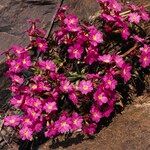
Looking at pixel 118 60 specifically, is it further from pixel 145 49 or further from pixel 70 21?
pixel 70 21

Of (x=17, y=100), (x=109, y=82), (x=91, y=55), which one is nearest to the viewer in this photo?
(x=109, y=82)

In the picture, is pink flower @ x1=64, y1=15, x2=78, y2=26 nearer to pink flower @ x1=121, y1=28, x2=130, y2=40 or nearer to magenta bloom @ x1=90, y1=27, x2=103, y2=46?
magenta bloom @ x1=90, y1=27, x2=103, y2=46

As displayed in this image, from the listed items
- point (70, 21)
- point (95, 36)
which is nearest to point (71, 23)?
point (70, 21)

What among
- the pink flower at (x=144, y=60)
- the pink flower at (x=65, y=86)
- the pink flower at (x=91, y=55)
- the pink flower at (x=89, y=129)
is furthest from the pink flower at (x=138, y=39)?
the pink flower at (x=89, y=129)

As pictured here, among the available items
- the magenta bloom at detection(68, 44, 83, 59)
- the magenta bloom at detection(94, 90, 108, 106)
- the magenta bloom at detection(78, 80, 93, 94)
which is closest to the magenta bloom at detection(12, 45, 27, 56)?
the magenta bloom at detection(68, 44, 83, 59)

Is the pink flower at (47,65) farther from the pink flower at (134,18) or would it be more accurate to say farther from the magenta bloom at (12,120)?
the pink flower at (134,18)

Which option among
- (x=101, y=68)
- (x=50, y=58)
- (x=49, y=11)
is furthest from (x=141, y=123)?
(x=49, y=11)

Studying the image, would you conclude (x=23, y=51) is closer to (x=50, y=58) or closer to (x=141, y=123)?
(x=50, y=58)
